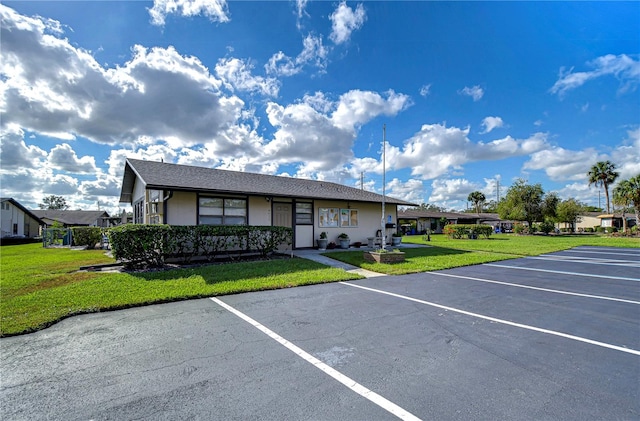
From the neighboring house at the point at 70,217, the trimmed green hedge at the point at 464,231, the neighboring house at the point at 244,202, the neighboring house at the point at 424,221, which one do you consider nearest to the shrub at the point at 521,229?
the neighboring house at the point at 424,221

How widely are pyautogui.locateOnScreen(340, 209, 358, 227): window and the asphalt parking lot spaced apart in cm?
1031

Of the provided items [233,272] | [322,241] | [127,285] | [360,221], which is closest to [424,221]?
[360,221]

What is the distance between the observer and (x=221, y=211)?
39.5ft

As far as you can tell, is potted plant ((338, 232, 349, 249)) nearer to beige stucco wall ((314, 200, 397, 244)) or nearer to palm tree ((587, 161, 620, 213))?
beige stucco wall ((314, 200, 397, 244))

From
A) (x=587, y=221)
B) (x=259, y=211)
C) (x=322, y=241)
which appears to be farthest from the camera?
(x=587, y=221)

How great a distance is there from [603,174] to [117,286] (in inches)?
2257

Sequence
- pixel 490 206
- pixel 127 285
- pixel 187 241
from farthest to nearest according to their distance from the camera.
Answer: pixel 490 206 → pixel 187 241 → pixel 127 285

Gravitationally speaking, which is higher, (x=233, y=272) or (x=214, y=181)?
(x=214, y=181)

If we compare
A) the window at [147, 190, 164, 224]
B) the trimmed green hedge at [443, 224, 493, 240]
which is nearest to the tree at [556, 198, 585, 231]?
the trimmed green hedge at [443, 224, 493, 240]

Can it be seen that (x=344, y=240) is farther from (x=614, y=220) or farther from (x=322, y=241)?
(x=614, y=220)

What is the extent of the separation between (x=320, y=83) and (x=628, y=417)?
47.3ft

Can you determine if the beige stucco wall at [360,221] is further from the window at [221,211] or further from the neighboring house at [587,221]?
the neighboring house at [587,221]

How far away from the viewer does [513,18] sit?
10688mm

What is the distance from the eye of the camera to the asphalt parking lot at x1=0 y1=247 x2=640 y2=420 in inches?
94.3
